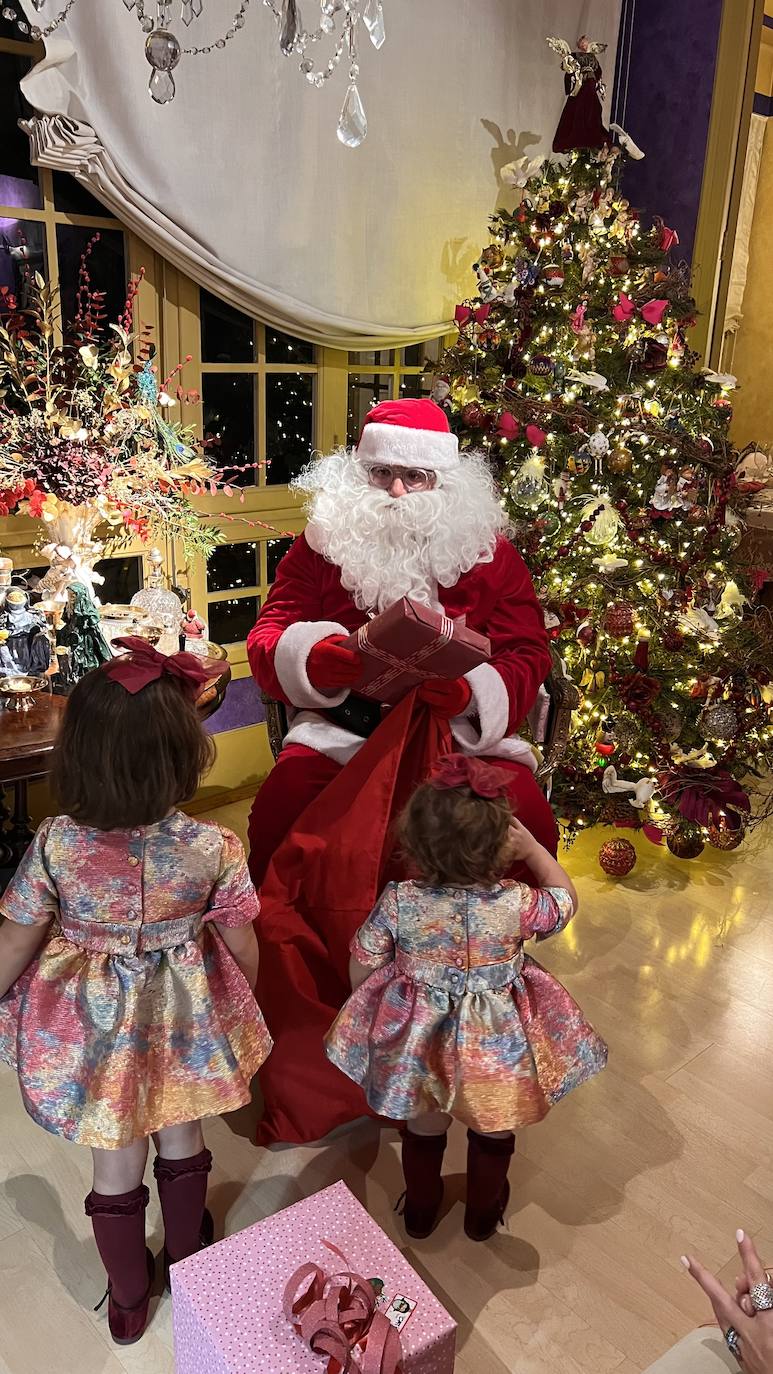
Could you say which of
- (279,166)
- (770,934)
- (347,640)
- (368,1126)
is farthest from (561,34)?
(368,1126)

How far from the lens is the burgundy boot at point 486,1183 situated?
2004mm

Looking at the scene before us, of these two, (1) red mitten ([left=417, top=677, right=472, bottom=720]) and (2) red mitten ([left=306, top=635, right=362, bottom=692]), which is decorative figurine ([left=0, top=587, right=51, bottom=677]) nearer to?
(2) red mitten ([left=306, top=635, right=362, bottom=692])

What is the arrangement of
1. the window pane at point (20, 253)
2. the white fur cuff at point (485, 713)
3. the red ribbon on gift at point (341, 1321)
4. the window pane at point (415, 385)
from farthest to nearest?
the window pane at point (415, 385) < the window pane at point (20, 253) < the white fur cuff at point (485, 713) < the red ribbon on gift at point (341, 1321)

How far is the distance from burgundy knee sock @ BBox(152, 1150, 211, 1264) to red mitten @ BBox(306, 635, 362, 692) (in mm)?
1162

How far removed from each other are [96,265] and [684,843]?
2.80 meters

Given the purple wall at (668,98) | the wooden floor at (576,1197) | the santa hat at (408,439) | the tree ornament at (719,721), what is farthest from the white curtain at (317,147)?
the wooden floor at (576,1197)

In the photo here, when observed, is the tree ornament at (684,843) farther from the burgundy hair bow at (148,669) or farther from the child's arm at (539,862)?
the burgundy hair bow at (148,669)

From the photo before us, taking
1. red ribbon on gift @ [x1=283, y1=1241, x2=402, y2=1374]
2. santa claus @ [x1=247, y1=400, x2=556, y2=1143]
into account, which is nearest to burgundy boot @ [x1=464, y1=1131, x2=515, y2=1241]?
santa claus @ [x1=247, y1=400, x2=556, y2=1143]

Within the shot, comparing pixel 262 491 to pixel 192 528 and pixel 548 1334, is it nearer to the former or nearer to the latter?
pixel 192 528

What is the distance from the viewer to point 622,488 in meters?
3.49

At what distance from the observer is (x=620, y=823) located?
12.3ft

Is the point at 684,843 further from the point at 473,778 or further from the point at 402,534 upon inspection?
the point at 473,778

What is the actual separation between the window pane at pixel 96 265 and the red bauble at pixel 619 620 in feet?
6.22

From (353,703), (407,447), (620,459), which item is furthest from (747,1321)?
(620,459)
